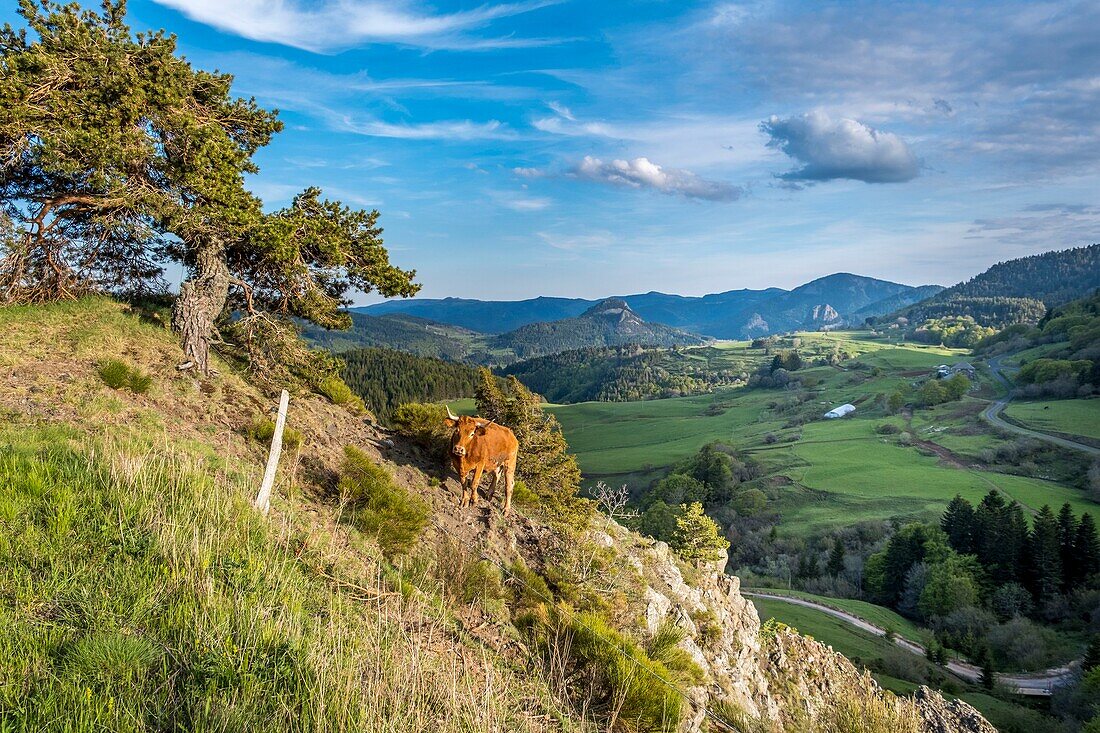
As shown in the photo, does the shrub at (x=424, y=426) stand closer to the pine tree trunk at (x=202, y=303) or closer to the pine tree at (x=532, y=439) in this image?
the pine tree at (x=532, y=439)

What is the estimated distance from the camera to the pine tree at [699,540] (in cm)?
2225

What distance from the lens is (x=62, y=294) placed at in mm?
12742

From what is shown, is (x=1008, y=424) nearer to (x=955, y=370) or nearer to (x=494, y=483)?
(x=955, y=370)

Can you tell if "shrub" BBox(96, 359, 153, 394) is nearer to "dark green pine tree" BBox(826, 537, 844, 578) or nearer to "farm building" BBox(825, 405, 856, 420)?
"dark green pine tree" BBox(826, 537, 844, 578)

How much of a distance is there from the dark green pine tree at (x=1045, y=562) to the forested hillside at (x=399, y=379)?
101 meters

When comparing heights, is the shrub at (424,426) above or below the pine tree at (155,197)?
below

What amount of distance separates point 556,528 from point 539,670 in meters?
6.03

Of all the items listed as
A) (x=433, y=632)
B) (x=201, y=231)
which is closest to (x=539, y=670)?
(x=433, y=632)

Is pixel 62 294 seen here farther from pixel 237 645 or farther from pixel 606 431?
pixel 606 431

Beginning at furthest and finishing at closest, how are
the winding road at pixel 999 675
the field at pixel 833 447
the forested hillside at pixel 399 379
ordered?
1. the forested hillside at pixel 399 379
2. the field at pixel 833 447
3. the winding road at pixel 999 675

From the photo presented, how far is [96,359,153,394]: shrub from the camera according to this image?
10.1m

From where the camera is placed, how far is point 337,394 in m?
14.8

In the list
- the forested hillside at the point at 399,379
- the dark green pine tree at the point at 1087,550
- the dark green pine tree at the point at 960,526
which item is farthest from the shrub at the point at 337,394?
the forested hillside at the point at 399,379

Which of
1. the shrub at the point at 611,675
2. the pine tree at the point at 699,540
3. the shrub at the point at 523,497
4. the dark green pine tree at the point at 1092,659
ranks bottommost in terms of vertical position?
the dark green pine tree at the point at 1092,659
